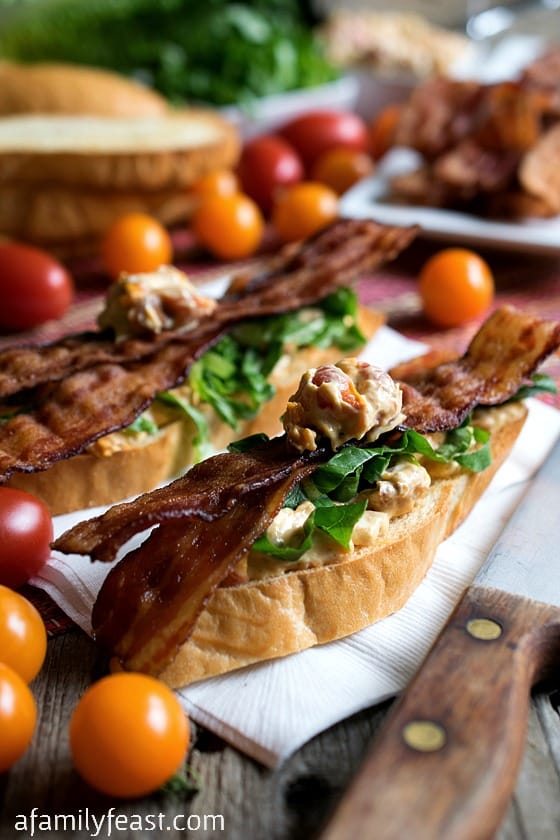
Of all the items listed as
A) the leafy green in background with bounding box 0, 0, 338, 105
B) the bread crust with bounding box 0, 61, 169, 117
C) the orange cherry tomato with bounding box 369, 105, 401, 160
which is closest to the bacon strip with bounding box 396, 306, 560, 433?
the bread crust with bounding box 0, 61, 169, 117

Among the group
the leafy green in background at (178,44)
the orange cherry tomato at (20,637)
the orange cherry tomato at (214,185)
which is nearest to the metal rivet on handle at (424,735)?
the orange cherry tomato at (20,637)

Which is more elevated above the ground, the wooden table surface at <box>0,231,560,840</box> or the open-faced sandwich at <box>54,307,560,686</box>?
the open-faced sandwich at <box>54,307,560,686</box>

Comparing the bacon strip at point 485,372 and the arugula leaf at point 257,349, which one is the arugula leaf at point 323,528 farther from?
the arugula leaf at point 257,349

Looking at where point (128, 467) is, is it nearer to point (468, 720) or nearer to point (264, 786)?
point (264, 786)

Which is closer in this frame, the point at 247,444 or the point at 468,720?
the point at 468,720

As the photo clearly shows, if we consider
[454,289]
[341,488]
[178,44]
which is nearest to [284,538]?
[341,488]

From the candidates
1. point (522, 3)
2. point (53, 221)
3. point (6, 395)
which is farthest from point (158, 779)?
point (522, 3)

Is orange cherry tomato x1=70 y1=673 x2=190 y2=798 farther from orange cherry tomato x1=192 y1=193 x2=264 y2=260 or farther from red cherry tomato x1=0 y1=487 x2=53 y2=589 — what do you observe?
orange cherry tomato x1=192 y1=193 x2=264 y2=260
